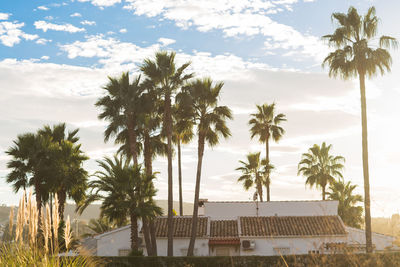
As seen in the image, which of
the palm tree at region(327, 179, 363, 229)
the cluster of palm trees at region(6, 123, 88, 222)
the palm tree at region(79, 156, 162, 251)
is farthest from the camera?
the palm tree at region(327, 179, 363, 229)

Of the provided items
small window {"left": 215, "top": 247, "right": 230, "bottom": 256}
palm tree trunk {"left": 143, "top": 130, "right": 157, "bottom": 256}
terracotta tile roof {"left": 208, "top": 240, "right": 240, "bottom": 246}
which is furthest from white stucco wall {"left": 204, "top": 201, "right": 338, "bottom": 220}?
palm tree trunk {"left": 143, "top": 130, "right": 157, "bottom": 256}

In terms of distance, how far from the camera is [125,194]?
32.7 m

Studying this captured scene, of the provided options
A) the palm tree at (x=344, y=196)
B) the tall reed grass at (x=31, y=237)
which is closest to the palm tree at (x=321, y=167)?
the palm tree at (x=344, y=196)

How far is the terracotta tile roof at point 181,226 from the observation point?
38656 millimetres

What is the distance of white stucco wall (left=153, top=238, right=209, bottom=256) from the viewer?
38031mm

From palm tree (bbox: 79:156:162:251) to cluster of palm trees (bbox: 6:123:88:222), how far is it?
28.2 ft

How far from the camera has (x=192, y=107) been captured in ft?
124

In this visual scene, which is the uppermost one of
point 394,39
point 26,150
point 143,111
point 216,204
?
point 394,39

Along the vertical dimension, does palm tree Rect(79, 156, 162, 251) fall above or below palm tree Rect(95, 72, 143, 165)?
below

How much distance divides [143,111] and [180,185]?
47.9ft

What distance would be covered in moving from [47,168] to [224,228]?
15.9 m

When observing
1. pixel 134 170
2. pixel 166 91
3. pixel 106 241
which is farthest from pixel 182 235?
pixel 166 91

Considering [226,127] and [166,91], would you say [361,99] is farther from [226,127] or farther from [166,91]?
[166,91]

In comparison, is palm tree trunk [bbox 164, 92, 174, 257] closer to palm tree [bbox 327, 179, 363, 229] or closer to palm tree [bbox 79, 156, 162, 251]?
palm tree [bbox 79, 156, 162, 251]
